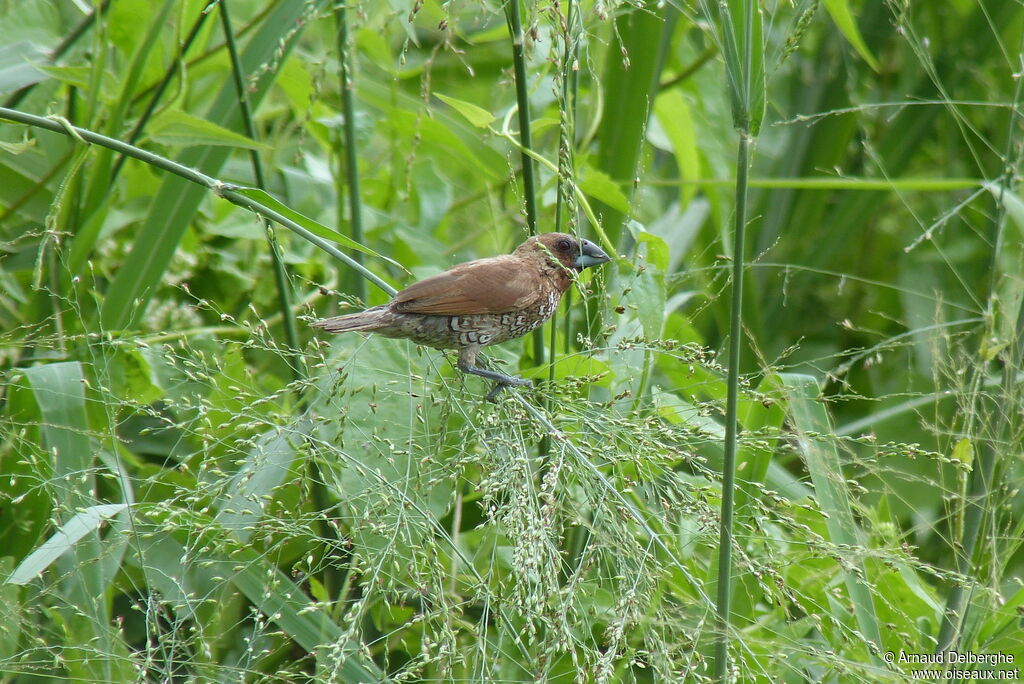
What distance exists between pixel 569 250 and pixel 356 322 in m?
0.49

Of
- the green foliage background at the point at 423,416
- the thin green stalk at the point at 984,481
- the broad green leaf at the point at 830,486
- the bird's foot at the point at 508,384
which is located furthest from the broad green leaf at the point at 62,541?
the thin green stalk at the point at 984,481

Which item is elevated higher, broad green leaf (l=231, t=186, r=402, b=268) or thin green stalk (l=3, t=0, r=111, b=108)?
thin green stalk (l=3, t=0, r=111, b=108)

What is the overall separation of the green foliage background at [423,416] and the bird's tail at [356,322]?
0.25 feet

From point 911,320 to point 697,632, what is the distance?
8.08 feet

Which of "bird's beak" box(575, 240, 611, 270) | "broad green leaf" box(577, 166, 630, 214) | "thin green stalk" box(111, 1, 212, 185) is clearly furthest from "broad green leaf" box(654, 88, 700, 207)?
"thin green stalk" box(111, 1, 212, 185)

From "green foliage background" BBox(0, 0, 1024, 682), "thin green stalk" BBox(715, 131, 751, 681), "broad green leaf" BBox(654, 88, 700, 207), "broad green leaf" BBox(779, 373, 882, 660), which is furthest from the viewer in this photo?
"broad green leaf" BBox(654, 88, 700, 207)

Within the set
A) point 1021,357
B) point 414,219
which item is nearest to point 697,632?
point 1021,357

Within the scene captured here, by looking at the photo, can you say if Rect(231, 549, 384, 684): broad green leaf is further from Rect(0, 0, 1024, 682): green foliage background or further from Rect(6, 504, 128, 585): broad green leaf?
Rect(6, 504, 128, 585): broad green leaf

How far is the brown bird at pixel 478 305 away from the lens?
2094mm

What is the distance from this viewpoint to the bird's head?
6.98 ft

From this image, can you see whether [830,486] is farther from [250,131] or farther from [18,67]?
[18,67]

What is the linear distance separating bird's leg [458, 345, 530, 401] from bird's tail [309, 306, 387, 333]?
0.71 feet

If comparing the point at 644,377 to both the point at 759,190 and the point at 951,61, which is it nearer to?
the point at 759,190

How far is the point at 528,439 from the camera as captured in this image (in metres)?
1.97
